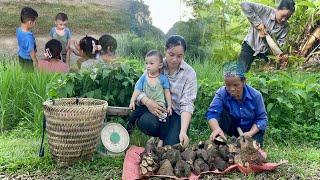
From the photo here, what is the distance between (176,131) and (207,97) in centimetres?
109

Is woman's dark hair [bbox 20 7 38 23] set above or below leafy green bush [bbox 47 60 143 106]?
above

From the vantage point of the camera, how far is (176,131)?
4805 mm

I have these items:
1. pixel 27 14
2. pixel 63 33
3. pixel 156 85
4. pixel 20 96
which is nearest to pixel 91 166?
pixel 156 85

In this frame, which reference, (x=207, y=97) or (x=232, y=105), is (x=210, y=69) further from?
(x=232, y=105)

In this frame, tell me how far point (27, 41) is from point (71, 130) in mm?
2635

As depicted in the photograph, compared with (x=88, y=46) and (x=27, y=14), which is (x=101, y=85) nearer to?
(x=88, y=46)

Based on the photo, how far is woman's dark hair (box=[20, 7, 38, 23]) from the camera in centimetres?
666

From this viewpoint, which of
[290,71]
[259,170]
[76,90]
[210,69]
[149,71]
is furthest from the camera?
[290,71]

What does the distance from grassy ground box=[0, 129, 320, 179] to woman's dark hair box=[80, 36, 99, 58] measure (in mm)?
1978

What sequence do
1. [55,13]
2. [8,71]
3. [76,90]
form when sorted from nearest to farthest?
[76,90]
[8,71]
[55,13]

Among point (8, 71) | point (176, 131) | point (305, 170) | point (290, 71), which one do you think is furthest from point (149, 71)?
point (290, 71)

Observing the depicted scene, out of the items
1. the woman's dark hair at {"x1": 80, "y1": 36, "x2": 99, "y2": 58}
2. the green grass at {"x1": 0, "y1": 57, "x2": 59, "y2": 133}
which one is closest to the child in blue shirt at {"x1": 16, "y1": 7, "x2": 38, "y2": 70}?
the green grass at {"x1": 0, "y1": 57, "x2": 59, "y2": 133}

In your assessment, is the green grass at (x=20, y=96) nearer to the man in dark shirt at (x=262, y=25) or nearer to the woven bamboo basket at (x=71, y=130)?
the woven bamboo basket at (x=71, y=130)

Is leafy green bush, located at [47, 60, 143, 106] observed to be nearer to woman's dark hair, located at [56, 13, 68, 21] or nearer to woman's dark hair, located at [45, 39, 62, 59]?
woman's dark hair, located at [45, 39, 62, 59]
